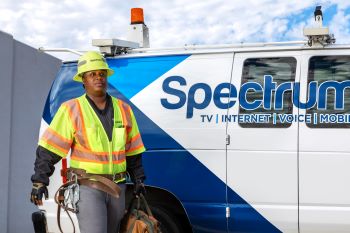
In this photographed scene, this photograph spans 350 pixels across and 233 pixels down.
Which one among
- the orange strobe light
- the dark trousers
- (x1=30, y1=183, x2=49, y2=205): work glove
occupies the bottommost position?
the dark trousers

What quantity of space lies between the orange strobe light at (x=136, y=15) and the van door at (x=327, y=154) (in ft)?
7.37

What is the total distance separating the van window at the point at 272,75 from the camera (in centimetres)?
476

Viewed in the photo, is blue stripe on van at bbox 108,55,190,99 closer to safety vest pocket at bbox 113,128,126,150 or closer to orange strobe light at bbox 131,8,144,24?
orange strobe light at bbox 131,8,144,24

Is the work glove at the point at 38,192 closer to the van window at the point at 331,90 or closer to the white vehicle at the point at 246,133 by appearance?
the white vehicle at the point at 246,133

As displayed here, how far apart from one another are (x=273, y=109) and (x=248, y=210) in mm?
914

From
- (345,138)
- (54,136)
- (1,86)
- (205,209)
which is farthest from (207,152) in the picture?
(1,86)

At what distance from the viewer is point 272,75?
4867mm

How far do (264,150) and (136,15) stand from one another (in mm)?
2425

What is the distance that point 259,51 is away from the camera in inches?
196

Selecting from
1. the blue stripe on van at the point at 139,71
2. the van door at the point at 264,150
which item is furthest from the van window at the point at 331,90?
the blue stripe on van at the point at 139,71

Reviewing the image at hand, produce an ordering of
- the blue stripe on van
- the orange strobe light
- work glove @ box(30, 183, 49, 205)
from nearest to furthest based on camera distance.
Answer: work glove @ box(30, 183, 49, 205)
the blue stripe on van
the orange strobe light

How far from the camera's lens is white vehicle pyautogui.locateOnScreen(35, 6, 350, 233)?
4637 millimetres

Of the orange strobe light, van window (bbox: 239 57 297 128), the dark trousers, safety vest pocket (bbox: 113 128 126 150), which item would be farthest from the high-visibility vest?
the orange strobe light

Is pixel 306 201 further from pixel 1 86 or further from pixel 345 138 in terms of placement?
pixel 1 86
